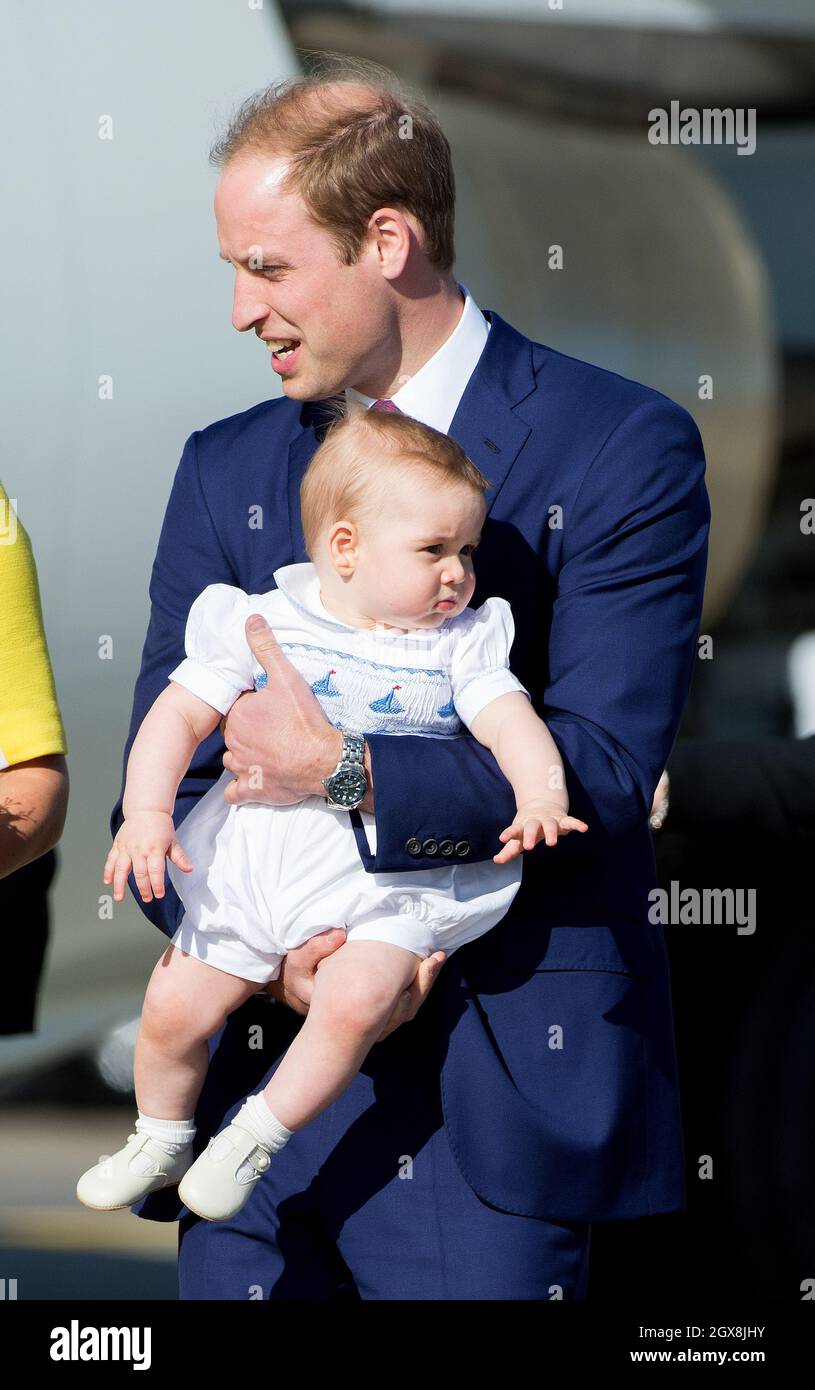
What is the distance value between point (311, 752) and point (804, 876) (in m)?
2.15

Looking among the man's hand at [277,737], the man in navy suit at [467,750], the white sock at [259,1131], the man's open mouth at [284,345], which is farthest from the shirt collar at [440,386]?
the white sock at [259,1131]

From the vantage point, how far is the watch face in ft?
6.26

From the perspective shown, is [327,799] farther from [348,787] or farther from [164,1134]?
[164,1134]

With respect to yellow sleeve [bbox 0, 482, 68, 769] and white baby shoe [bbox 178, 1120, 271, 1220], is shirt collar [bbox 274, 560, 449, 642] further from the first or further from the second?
white baby shoe [bbox 178, 1120, 271, 1220]

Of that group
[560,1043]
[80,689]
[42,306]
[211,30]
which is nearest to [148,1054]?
[560,1043]

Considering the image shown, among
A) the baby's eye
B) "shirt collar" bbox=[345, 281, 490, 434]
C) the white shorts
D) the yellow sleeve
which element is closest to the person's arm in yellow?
the yellow sleeve

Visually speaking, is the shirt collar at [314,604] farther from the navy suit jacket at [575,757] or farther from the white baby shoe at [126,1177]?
the white baby shoe at [126,1177]

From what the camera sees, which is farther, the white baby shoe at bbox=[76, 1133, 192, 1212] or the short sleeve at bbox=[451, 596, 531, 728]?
the white baby shoe at bbox=[76, 1133, 192, 1212]

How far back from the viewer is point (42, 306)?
3492 millimetres

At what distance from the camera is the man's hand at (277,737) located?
1.91m

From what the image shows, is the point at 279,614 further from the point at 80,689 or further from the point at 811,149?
the point at 811,149

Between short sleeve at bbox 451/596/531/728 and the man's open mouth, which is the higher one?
the man's open mouth

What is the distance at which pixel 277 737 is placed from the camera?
191 cm

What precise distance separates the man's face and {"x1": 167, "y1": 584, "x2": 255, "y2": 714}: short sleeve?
26 cm
